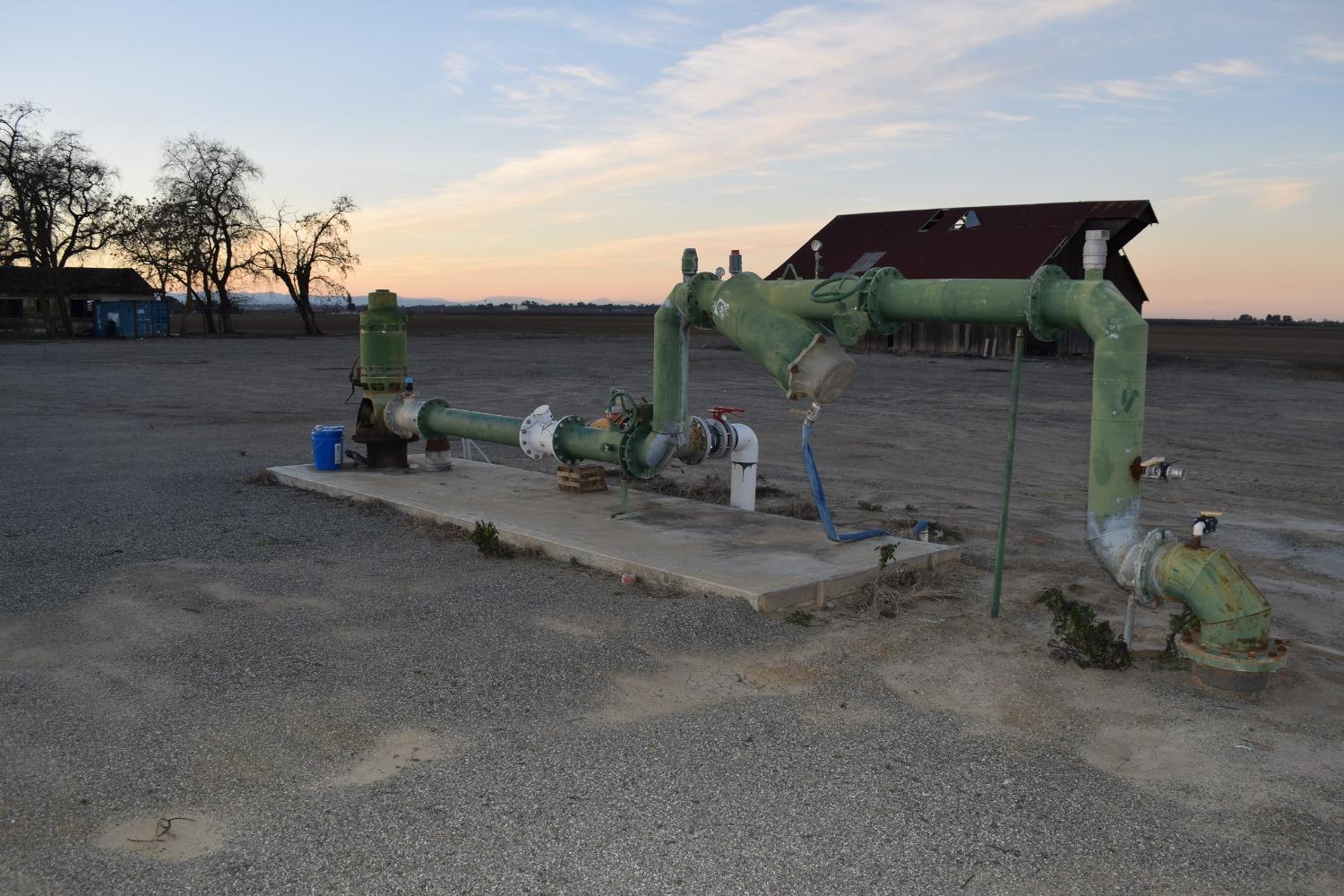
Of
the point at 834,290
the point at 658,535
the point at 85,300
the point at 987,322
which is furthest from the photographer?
the point at 85,300

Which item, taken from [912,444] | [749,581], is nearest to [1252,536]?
[749,581]

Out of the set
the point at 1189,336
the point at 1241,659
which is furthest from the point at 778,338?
the point at 1189,336

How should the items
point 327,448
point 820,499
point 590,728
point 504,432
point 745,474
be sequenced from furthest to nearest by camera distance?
point 327,448 < point 504,432 < point 745,474 < point 820,499 < point 590,728

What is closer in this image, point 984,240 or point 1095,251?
point 1095,251

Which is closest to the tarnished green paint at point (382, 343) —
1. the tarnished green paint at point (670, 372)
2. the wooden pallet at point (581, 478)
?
the wooden pallet at point (581, 478)

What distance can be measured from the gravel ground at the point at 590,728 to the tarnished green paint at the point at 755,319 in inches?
83.9

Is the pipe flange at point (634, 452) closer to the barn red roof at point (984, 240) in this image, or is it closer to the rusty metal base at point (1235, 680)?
the rusty metal base at point (1235, 680)

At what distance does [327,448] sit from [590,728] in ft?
27.9

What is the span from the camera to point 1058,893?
13.5 ft

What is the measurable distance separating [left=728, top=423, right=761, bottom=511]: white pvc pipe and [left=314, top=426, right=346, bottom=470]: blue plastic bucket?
208 inches

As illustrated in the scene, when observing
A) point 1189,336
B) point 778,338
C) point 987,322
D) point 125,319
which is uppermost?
point 1189,336

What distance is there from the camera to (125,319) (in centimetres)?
5438

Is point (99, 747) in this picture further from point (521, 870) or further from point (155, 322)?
point (155, 322)

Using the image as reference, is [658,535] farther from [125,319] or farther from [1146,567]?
[125,319]
